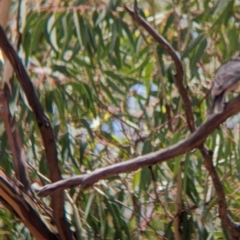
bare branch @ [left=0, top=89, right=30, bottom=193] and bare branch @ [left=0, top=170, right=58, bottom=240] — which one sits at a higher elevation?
bare branch @ [left=0, top=89, right=30, bottom=193]

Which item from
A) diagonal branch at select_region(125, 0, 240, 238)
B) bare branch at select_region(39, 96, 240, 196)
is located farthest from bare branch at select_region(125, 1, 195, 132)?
bare branch at select_region(39, 96, 240, 196)

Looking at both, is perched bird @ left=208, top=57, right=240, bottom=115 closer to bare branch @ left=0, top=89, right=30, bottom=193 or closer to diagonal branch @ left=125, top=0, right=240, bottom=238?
diagonal branch @ left=125, top=0, right=240, bottom=238

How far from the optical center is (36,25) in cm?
175

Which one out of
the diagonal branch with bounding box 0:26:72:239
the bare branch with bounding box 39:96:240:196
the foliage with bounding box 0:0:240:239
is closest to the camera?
the bare branch with bounding box 39:96:240:196

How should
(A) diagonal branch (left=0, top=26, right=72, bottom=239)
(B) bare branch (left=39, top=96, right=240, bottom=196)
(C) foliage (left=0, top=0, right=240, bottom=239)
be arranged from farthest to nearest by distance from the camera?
→ (C) foliage (left=0, top=0, right=240, bottom=239) → (A) diagonal branch (left=0, top=26, right=72, bottom=239) → (B) bare branch (left=39, top=96, right=240, bottom=196)

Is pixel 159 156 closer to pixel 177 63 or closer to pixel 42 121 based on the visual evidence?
pixel 177 63

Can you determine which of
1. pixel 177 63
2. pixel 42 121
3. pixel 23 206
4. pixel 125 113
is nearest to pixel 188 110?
pixel 177 63

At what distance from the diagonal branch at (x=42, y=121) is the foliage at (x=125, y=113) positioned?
0.14 m

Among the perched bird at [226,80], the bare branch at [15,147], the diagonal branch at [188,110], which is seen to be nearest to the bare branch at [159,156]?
the diagonal branch at [188,110]

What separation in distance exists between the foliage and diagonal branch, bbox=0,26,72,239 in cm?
14

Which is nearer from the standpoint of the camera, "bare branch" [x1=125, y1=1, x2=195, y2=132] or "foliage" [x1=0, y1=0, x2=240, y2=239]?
"bare branch" [x1=125, y1=1, x2=195, y2=132]

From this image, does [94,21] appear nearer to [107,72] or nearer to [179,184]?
[107,72]

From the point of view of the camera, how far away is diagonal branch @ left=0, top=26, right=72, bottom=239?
1.45 m

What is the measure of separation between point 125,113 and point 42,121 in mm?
596
